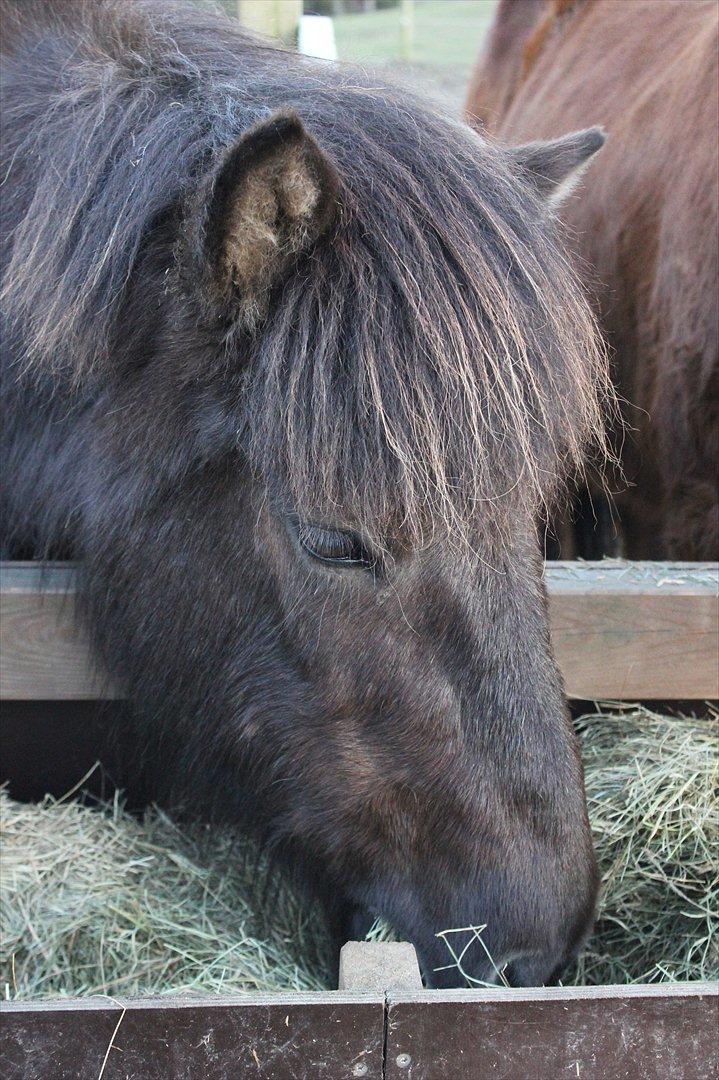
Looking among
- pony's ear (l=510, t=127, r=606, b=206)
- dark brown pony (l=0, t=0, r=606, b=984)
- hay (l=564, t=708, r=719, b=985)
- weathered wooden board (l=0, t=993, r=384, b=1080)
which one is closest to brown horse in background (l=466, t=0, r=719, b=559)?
pony's ear (l=510, t=127, r=606, b=206)

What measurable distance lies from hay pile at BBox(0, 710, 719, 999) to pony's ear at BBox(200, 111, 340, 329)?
3.22ft

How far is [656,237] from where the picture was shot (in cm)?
290

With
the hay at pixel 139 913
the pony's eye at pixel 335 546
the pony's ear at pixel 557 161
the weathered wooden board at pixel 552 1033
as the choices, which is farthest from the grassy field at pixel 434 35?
the weathered wooden board at pixel 552 1033

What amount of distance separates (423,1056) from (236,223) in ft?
3.35

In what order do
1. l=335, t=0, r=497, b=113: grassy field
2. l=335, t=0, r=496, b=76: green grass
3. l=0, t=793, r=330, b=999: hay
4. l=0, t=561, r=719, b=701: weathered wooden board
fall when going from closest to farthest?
l=0, t=793, r=330, b=999: hay, l=0, t=561, r=719, b=701: weathered wooden board, l=335, t=0, r=497, b=113: grassy field, l=335, t=0, r=496, b=76: green grass

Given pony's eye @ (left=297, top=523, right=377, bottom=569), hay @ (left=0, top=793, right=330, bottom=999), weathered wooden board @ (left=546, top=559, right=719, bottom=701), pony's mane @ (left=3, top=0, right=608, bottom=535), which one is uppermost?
pony's mane @ (left=3, top=0, right=608, bottom=535)

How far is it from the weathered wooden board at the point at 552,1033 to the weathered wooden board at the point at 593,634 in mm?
782

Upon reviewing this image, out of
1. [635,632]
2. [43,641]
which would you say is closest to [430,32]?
[635,632]

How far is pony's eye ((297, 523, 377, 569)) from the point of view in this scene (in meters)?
1.39

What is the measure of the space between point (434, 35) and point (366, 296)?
1868 cm

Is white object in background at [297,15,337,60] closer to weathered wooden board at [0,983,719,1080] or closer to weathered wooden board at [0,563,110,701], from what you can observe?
weathered wooden board at [0,563,110,701]

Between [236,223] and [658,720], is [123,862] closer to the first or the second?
[658,720]

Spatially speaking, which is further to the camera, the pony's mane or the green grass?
the green grass

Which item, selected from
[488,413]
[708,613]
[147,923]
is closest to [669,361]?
[708,613]
